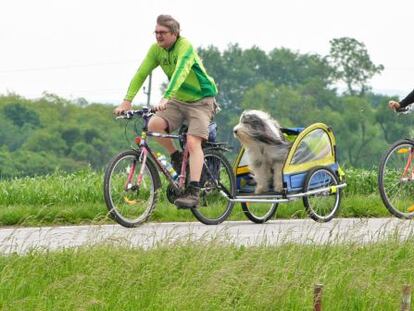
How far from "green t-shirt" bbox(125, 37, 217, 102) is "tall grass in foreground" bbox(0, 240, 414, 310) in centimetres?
257

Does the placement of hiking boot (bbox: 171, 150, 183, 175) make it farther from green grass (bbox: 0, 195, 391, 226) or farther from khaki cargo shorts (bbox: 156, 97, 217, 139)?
green grass (bbox: 0, 195, 391, 226)

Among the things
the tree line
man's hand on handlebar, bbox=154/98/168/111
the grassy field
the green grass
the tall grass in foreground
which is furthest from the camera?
the tree line

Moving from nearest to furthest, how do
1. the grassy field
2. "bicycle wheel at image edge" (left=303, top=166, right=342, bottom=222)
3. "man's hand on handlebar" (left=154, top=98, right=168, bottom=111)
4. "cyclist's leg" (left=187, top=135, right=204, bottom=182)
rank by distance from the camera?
"man's hand on handlebar" (left=154, top=98, right=168, bottom=111), "cyclist's leg" (left=187, top=135, right=204, bottom=182), the grassy field, "bicycle wheel at image edge" (left=303, top=166, right=342, bottom=222)

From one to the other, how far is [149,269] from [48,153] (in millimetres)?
122251

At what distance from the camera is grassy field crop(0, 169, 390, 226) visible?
39.1ft

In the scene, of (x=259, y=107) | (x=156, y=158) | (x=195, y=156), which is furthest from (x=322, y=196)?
(x=259, y=107)

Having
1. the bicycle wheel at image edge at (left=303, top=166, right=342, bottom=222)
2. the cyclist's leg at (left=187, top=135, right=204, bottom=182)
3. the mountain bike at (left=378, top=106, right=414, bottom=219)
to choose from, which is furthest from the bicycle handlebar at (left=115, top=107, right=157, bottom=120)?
the mountain bike at (left=378, top=106, right=414, bottom=219)

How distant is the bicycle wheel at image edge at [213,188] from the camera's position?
39.0ft

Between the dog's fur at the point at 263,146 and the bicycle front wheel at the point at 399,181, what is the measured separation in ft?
3.21

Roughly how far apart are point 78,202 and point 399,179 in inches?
131

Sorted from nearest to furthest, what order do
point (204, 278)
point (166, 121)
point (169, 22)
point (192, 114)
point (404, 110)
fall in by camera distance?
1. point (204, 278)
2. point (169, 22)
3. point (192, 114)
4. point (166, 121)
5. point (404, 110)

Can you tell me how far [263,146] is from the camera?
38.6ft

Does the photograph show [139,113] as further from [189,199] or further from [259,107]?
[259,107]

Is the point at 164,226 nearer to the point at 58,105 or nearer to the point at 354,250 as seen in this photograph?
the point at 354,250
